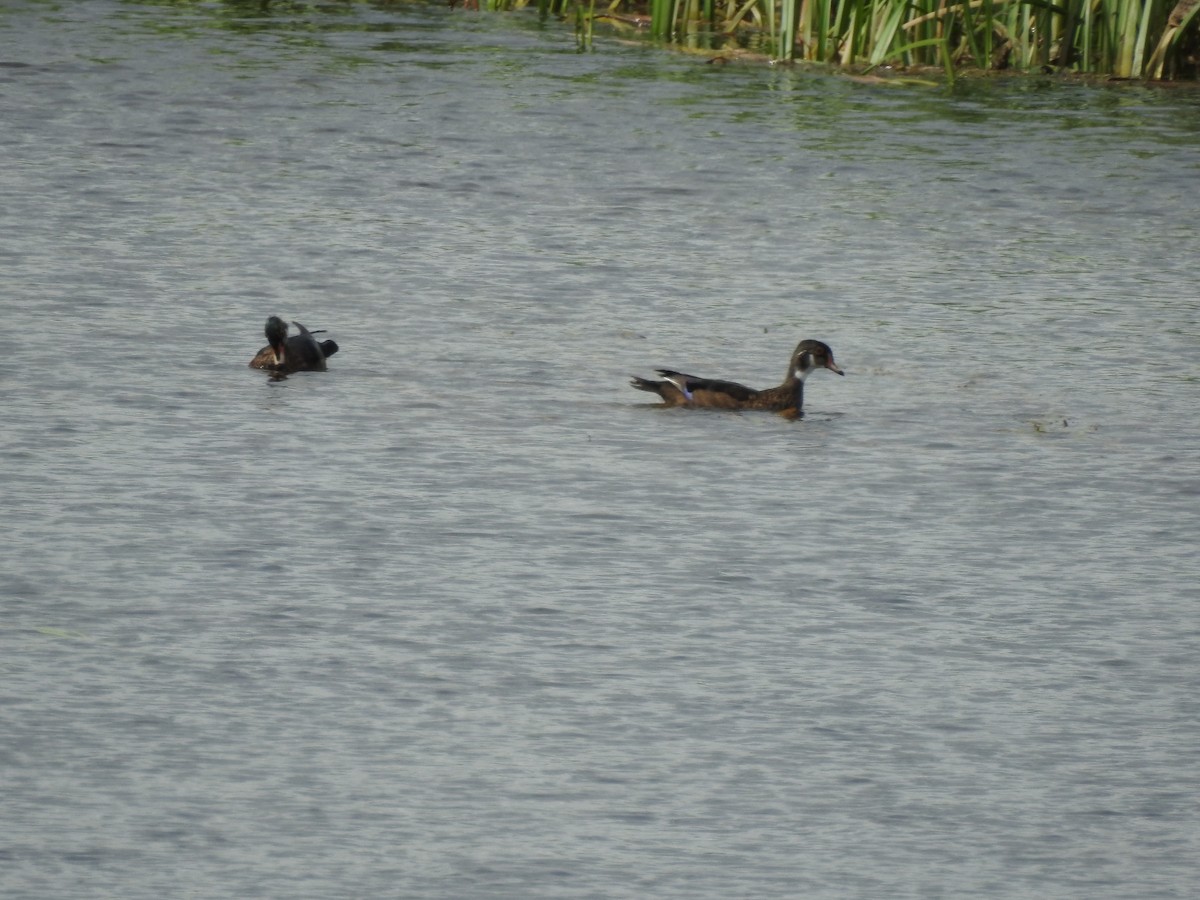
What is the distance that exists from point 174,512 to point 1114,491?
8.57 ft

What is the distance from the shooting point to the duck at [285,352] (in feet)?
24.6

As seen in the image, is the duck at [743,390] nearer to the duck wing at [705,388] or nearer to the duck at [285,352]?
the duck wing at [705,388]

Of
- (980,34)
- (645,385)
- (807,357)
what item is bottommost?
(645,385)

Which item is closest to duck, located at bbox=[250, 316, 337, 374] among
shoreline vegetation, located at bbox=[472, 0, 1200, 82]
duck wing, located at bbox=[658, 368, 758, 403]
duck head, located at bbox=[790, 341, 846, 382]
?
duck wing, located at bbox=[658, 368, 758, 403]

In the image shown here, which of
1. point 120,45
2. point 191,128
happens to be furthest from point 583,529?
point 120,45

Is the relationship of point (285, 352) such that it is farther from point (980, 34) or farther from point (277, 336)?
point (980, 34)

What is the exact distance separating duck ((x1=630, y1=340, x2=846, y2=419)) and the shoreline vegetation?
5.96 metres

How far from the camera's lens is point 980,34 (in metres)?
14.3

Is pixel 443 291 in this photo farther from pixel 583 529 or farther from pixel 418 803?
pixel 418 803

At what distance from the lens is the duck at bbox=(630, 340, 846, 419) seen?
729 centimetres

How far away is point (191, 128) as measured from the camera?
12328 millimetres

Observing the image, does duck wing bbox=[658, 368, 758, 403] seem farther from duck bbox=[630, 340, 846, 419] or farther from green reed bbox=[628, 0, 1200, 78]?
green reed bbox=[628, 0, 1200, 78]

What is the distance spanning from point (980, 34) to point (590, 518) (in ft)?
29.3

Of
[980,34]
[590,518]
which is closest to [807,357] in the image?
[590,518]
